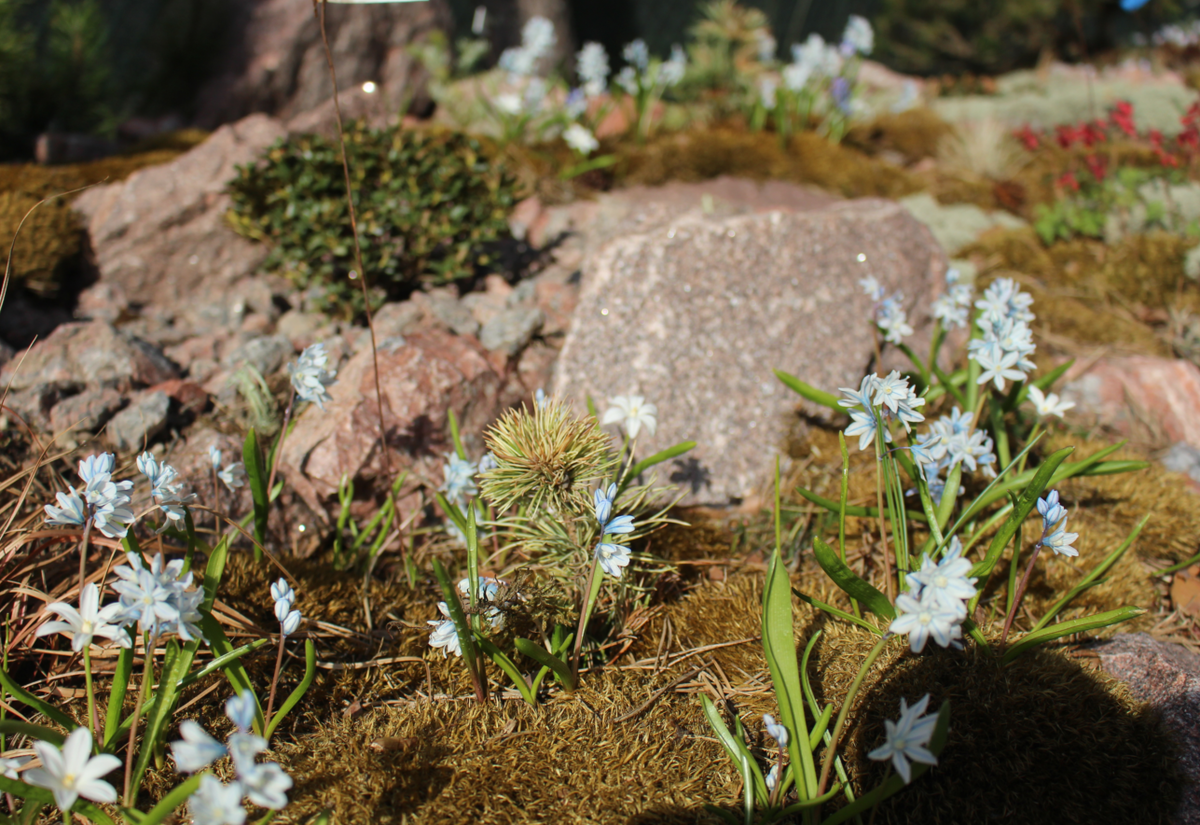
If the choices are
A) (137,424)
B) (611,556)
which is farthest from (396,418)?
(611,556)

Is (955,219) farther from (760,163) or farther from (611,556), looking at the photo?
(611,556)

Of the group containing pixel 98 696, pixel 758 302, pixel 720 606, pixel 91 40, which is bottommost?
pixel 720 606

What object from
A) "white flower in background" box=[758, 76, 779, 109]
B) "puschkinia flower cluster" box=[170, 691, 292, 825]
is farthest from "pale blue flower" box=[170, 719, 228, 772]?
"white flower in background" box=[758, 76, 779, 109]

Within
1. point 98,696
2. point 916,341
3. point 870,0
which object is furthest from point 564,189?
point 870,0

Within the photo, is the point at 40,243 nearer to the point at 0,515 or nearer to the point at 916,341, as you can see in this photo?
the point at 0,515

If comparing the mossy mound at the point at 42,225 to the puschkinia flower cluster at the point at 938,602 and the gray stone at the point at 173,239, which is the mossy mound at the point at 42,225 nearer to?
the gray stone at the point at 173,239

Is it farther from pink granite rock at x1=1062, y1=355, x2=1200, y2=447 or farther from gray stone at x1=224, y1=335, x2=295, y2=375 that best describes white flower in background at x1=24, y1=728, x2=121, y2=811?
pink granite rock at x1=1062, y1=355, x2=1200, y2=447

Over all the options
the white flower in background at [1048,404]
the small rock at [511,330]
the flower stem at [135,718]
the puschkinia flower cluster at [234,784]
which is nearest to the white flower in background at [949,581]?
the puschkinia flower cluster at [234,784]

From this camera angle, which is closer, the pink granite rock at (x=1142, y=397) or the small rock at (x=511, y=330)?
the small rock at (x=511, y=330)
